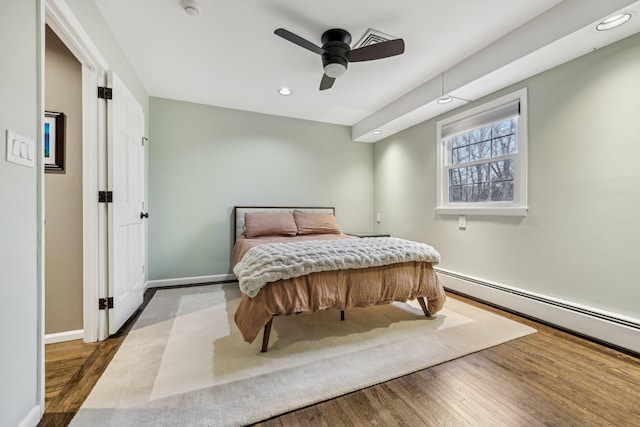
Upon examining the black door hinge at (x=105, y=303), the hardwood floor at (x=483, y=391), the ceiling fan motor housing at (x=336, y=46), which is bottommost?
the hardwood floor at (x=483, y=391)

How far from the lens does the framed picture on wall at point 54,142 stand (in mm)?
1961

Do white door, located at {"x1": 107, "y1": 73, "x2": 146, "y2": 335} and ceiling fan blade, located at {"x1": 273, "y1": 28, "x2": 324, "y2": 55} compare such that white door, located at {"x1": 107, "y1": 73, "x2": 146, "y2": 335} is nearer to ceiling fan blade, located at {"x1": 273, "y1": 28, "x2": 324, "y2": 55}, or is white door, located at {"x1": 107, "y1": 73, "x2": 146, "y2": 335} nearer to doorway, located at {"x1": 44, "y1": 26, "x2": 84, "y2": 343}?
doorway, located at {"x1": 44, "y1": 26, "x2": 84, "y2": 343}

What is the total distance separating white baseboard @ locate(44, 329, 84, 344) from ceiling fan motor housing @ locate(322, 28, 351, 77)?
2950 millimetres

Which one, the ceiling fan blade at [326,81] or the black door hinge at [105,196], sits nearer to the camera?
the black door hinge at [105,196]

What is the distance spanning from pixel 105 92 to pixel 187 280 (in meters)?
2.41

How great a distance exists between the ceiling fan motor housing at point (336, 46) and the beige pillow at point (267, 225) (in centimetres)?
205

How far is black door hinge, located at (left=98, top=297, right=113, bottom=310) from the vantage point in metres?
2.03

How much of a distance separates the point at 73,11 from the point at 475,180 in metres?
3.79

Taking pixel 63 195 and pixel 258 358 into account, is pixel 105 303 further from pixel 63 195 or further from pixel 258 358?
pixel 258 358
